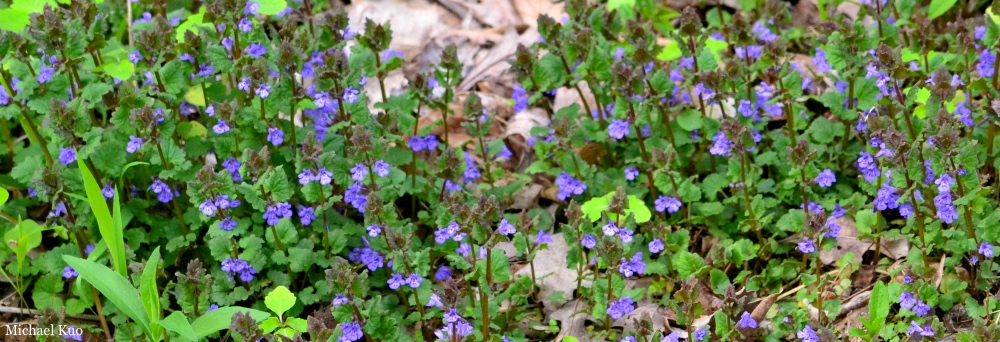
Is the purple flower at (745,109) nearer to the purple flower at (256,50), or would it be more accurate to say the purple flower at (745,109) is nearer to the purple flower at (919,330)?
the purple flower at (919,330)

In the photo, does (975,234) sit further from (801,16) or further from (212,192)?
(212,192)

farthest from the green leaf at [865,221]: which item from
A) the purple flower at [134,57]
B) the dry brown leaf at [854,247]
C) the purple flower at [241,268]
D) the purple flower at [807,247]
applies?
the purple flower at [134,57]

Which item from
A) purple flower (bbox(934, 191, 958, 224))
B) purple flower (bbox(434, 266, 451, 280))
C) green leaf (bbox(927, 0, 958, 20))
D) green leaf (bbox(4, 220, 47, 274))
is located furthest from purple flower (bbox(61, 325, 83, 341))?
green leaf (bbox(927, 0, 958, 20))

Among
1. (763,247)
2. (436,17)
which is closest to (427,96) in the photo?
(763,247)

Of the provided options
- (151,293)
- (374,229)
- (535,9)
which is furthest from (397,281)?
(535,9)

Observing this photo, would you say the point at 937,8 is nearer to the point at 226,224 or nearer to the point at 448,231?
the point at 448,231

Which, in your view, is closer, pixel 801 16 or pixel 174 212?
pixel 174 212
